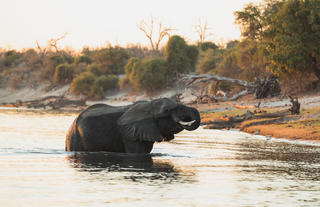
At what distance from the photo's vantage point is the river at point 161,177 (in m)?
7.14

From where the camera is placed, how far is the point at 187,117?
441 inches

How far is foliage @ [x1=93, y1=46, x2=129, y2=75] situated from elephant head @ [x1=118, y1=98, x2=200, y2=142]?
5950 centimetres

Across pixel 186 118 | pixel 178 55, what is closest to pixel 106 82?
pixel 178 55

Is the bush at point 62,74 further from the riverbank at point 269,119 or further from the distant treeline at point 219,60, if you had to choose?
the riverbank at point 269,119

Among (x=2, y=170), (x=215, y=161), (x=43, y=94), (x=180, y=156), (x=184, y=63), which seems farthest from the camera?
(x=43, y=94)

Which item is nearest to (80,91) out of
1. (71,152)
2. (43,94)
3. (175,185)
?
(43,94)

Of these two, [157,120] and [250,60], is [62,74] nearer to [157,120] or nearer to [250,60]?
[250,60]

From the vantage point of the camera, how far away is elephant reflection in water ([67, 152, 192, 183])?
9.21 m

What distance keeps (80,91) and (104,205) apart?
185 feet

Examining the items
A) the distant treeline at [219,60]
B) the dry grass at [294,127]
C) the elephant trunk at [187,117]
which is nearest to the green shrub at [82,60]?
the distant treeline at [219,60]

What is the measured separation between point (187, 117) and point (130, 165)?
161cm

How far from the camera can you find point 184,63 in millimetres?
59219

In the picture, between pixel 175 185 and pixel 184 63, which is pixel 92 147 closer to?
pixel 175 185

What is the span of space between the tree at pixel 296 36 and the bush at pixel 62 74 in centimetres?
4171
